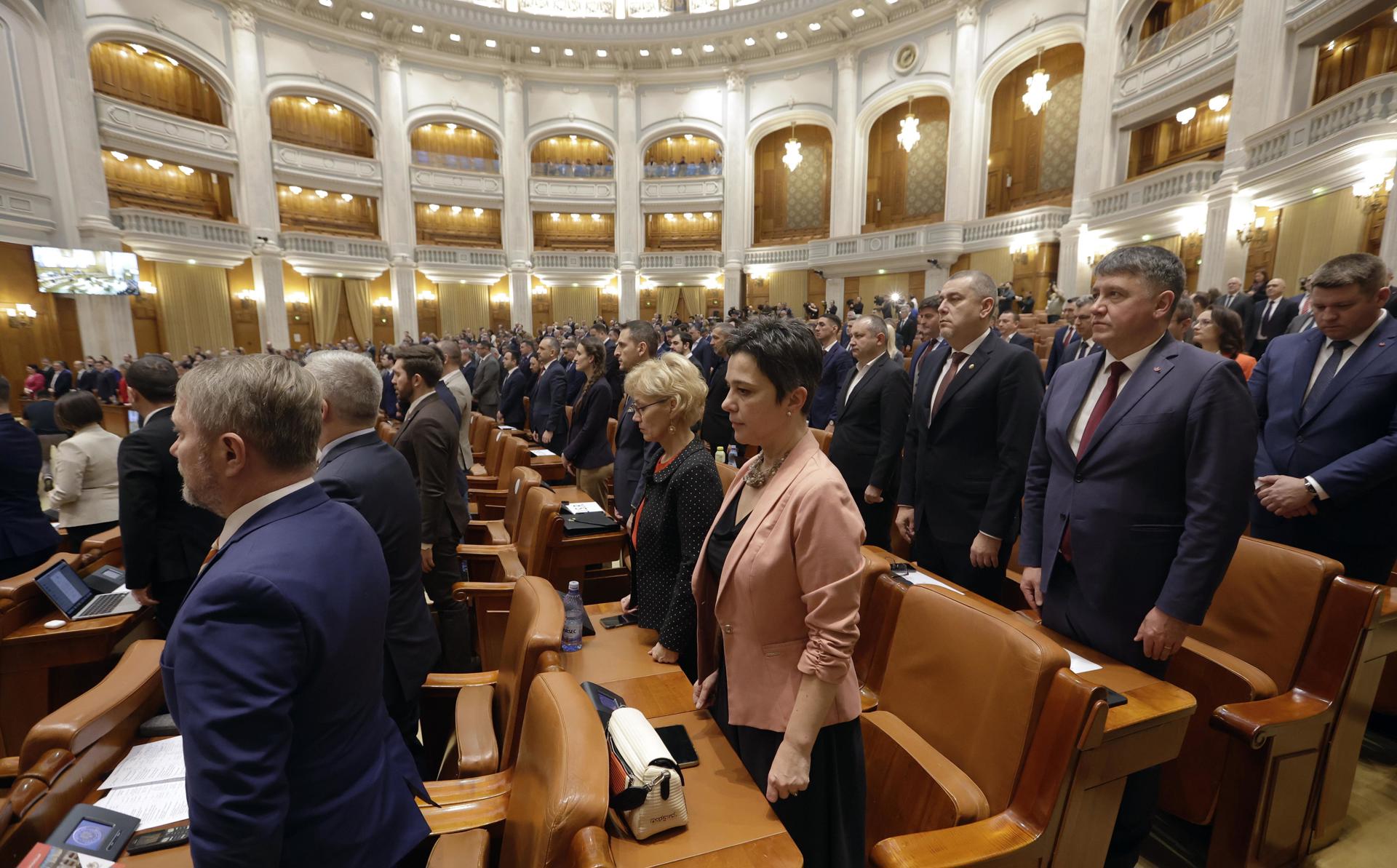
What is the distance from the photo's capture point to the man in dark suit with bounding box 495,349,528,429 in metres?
7.08

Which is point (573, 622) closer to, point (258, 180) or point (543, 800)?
point (543, 800)

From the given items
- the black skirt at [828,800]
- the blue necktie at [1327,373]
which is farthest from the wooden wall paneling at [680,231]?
the black skirt at [828,800]

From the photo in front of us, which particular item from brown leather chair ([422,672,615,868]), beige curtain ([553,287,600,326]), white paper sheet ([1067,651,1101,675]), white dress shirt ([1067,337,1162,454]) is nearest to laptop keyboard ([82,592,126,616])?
brown leather chair ([422,672,615,868])

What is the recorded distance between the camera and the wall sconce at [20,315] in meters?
12.1

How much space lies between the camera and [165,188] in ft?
51.6

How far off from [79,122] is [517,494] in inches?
638

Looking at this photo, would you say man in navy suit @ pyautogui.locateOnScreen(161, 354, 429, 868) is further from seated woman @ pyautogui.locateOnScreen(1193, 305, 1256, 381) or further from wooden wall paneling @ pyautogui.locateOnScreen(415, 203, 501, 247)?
wooden wall paneling @ pyautogui.locateOnScreen(415, 203, 501, 247)

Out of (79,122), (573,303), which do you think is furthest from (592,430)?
(573,303)

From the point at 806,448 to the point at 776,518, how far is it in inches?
6.8

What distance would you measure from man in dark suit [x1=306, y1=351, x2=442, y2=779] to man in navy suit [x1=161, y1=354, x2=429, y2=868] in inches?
29.0

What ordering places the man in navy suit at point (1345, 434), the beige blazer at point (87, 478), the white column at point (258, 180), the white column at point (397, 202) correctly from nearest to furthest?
the man in navy suit at point (1345, 434)
the beige blazer at point (87, 478)
the white column at point (258, 180)
the white column at point (397, 202)

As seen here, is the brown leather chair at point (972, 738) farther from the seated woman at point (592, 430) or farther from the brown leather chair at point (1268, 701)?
the seated woman at point (592, 430)

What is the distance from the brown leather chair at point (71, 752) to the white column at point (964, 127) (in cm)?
1764

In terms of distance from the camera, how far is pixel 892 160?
18.2 m
